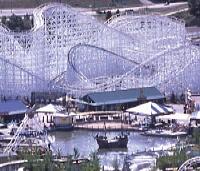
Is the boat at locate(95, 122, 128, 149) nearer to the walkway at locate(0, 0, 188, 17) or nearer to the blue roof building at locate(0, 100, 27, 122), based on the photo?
the blue roof building at locate(0, 100, 27, 122)

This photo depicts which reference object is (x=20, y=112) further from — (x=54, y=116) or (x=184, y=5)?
(x=184, y=5)

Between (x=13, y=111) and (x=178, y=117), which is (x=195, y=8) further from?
(x=13, y=111)

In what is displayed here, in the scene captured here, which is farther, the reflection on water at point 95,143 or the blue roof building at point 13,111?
the blue roof building at point 13,111

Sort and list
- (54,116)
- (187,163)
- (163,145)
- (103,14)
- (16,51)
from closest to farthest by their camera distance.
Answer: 1. (187,163)
2. (163,145)
3. (54,116)
4. (16,51)
5. (103,14)

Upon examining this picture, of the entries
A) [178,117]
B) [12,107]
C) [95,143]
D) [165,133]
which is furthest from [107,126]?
[12,107]

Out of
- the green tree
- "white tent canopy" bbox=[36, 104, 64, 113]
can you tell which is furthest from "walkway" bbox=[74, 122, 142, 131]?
the green tree

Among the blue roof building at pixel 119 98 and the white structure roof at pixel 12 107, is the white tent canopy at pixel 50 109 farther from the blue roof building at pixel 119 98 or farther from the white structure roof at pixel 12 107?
the blue roof building at pixel 119 98

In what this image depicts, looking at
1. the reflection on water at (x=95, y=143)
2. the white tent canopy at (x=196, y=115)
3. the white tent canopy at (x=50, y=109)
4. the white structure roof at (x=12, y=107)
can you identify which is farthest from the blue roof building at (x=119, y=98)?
the reflection on water at (x=95, y=143)

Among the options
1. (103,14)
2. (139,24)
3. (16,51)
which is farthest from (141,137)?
(103,14)
